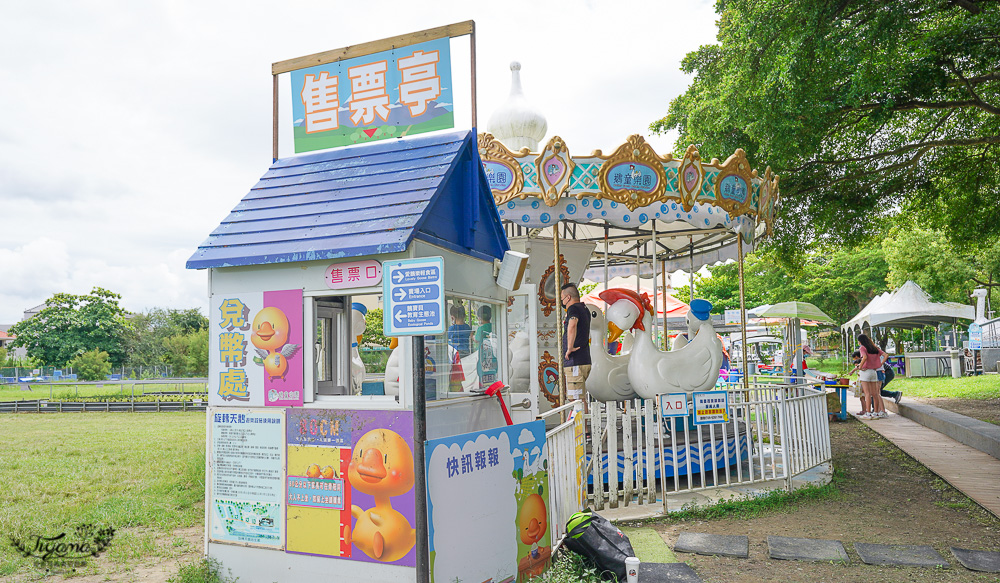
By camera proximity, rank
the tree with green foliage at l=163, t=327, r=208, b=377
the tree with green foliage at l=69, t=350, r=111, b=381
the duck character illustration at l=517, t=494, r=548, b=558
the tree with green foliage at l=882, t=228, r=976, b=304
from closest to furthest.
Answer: the duck character illustration at l=517, t=494, r=548, b=558, the tree with green foliage at l=882, t=228, r=976, b=304, the tree with green foliage at l=69, t=350, r=111, b=381, the tree with green foliage at l=163, t=327, r=208, b=377

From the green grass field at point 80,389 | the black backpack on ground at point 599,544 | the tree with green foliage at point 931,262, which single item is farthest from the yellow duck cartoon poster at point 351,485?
the green grass field at point 80,389

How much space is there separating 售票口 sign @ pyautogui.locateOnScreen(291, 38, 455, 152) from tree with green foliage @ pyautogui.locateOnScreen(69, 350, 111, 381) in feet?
145

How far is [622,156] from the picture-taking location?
316 inches

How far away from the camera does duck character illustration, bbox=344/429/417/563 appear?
4.07 m

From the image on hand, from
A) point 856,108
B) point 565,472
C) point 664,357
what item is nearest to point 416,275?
point 565,472

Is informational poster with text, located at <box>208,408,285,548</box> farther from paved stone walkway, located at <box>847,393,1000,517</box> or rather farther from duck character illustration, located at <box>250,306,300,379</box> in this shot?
paved stone walkway, located at <box>847,393,1000,517</box>

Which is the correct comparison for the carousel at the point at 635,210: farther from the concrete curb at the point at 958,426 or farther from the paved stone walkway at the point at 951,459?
the concrete curb at the point at 958,426

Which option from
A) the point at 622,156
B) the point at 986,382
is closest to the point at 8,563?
the point at 622,156

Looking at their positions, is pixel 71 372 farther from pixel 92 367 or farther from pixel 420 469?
pixel 420 469

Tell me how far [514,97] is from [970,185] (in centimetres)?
971

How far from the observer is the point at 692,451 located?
7613 millimetres

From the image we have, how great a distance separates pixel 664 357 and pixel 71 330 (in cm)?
5251

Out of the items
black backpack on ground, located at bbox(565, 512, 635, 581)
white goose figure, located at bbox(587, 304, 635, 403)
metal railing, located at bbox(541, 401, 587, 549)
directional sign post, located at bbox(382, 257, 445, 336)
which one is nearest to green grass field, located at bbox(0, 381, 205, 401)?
white goose figure, located at bbox(587, 304, 635, 403)

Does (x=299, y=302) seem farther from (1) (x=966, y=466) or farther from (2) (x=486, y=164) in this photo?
(1) (x=966, y=466)
